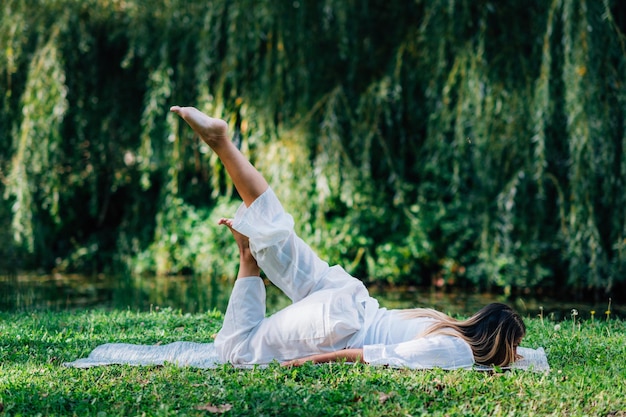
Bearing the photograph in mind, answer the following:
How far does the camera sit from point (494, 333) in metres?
3.23

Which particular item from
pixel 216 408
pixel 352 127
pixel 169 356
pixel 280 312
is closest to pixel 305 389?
pixel 216 408

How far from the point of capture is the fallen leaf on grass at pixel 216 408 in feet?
8.77

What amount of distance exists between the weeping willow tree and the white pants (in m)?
3.16

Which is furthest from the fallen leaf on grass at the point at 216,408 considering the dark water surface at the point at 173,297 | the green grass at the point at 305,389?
the dark water surface at the point at 173,297

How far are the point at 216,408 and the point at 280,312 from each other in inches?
31.6

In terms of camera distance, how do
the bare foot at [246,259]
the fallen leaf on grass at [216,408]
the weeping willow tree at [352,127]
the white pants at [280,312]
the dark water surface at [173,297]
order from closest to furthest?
the fallen leaf on grass at [216,408], the white pants at [280,312], the bare foot at [246,259], the dark water surface at [173,297], the weeping willow tree at [352,127]

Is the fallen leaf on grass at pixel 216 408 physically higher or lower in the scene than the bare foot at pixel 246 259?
lower

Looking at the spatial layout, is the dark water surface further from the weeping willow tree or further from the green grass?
the green grass

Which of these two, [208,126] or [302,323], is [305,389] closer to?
[302,323]

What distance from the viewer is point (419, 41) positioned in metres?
7.07

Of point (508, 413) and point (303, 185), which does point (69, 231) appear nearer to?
point (303, 185)

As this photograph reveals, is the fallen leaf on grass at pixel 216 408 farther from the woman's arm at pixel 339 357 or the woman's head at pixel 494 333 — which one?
the woman's head at pixel 494 333

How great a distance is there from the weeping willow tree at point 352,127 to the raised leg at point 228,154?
332cm

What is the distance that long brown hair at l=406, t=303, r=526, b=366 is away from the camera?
127 inches
